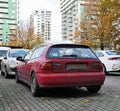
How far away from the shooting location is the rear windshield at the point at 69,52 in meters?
9.45

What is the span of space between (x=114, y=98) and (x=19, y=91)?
312 centimetres

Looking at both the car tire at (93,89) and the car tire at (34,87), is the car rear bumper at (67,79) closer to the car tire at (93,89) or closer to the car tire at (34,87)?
the car tire at (34,87)

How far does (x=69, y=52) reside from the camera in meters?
9.62

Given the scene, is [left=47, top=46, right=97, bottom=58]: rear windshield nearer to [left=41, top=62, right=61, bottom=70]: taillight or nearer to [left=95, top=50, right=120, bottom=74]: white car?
[left=41, top=62, right=61, bottom=70]: taillight

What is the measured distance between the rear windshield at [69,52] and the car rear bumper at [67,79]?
58 cm

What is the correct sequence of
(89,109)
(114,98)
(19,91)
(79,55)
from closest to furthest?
(89,109) < (114,98) < (79,55) < (19,91)

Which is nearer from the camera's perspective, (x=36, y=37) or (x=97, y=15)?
(x=97, y=15)

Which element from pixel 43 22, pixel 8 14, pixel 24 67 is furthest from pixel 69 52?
pixel 43 22

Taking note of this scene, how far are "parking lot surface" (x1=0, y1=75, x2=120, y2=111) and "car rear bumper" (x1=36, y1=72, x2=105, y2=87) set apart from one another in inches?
14.8

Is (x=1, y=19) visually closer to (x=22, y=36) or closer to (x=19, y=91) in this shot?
(x=22, y=36)

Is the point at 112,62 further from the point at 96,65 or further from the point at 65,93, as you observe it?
the point at 96,65

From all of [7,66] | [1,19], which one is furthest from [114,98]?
[1,19]

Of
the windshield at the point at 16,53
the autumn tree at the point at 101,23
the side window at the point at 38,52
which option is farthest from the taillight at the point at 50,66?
the autumn tree at the point at 101,23

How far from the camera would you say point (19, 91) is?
10.7m
